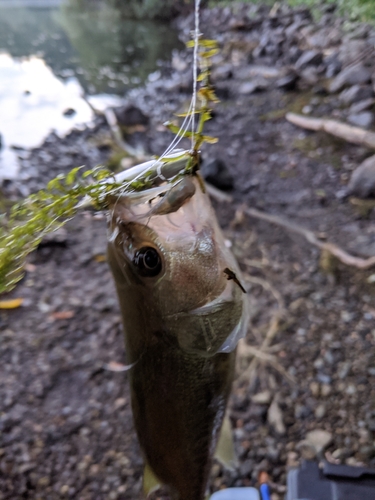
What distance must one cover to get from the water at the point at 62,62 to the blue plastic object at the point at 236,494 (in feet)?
13.3

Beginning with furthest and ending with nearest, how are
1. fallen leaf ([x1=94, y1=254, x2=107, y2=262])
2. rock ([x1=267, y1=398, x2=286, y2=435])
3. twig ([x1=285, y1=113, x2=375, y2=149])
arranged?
1. twig ([x1=285, y1=113, x2=375, y2=149])
2. fallen leaf ([x1=94, y1=254, x2=107, y2=262])
3. rock ([x1=267, y1=398, x2=286, y2=435])

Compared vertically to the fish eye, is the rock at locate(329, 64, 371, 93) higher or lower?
higher

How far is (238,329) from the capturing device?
101 centimetres

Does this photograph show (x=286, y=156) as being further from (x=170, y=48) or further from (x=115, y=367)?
(x=170, y=48)

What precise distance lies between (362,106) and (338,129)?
639 mm

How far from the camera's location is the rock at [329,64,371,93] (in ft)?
19.0

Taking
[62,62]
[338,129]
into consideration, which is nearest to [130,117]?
[338,129]

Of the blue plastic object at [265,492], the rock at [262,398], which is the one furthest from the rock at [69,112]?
the blue plastic object at [265,492]

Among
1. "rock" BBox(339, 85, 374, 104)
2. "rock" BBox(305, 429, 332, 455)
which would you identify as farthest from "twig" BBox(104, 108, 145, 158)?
"rock" BBox(305, 429, 332, 455)

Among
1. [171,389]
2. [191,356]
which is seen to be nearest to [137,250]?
[191,356]

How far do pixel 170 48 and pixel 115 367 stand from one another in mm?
10730

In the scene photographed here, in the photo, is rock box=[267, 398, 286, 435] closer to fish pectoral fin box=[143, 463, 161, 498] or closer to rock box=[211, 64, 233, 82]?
fish pectoral fin box=[143, 463, 161, 498]

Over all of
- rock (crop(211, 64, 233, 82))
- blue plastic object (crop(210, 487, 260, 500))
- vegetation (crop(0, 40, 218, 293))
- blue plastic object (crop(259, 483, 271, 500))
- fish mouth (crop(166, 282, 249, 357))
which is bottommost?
blue plastic object (crop(259, 483, 271, 500))

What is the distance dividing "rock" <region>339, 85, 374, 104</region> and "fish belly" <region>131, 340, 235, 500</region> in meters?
5.31
